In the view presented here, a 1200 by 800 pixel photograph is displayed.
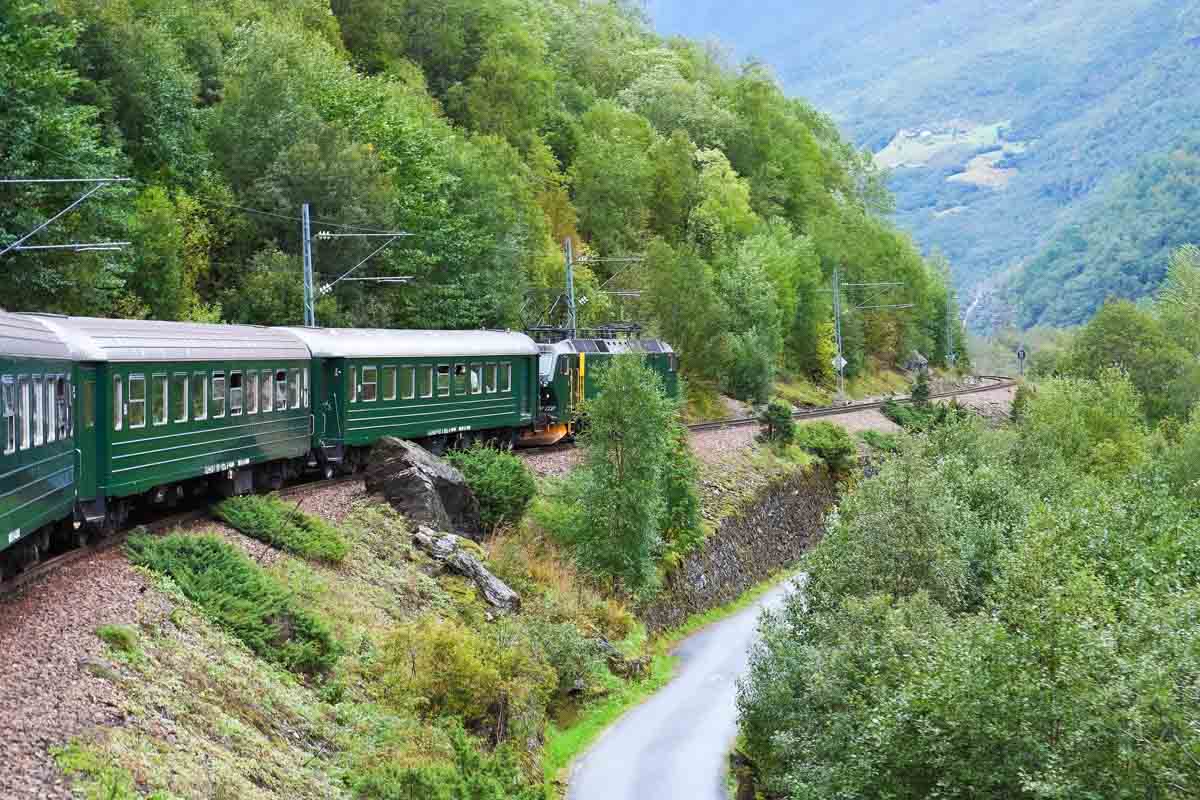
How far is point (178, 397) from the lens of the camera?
25672 millimetres

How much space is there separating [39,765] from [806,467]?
172 feet

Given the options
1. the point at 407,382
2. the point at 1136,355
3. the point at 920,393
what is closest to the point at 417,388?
the point at 407,382

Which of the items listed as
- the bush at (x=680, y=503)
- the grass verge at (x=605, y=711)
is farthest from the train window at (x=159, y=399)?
the bush at (x=680, y=503)

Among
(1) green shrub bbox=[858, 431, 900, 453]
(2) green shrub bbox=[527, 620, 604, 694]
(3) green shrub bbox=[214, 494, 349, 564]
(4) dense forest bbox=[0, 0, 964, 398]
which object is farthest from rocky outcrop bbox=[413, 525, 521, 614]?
(1) green shrub bbox=[858, 431, 900, 453]

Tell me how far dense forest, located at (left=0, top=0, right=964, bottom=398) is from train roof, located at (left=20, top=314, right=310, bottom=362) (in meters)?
9.52

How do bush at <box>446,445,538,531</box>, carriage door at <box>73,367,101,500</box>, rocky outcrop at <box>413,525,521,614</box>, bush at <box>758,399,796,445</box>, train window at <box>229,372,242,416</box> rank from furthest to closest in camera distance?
1. bush at <box>758,399,796,445</box>
2. bush at <box>446,445,538,531</box>
3. rocky outcrop at <box>413,525,521,614</box>
4. train window at <box>229,372,242,416</box>
5. carriage door at <box>73,367,101,500</box>

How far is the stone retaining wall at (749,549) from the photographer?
45188 mm

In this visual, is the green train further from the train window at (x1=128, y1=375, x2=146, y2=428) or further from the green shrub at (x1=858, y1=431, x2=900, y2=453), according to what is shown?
the green shrub at (x1=858, y1=431, x2=900, y2=453)

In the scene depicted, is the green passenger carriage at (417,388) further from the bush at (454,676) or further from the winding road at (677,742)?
the bush at (454,676)

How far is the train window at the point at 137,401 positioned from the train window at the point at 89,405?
3.51ft

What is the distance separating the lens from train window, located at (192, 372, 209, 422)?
26.4m

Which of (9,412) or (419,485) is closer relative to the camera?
(9,412)

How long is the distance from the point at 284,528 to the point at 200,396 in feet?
9.24

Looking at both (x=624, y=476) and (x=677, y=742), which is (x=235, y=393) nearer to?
(x=677, y=742)
